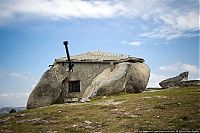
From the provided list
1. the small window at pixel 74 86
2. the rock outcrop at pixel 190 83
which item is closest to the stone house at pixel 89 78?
the small window at pixel 74 86

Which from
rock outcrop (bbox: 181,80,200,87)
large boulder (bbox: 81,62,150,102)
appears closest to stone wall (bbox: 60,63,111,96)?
large boulder (bbox: 81,62,150,102)

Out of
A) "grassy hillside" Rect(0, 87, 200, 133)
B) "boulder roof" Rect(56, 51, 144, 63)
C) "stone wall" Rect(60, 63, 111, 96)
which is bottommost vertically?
"grassy hillside" Rect(0, 87, 200, 133)

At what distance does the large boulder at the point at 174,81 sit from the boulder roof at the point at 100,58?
8851 mm

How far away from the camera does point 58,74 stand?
143 ft

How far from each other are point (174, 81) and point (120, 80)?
52.3 ft

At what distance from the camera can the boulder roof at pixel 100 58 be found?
4334 centimetres

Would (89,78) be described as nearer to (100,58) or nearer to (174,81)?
(100,58)

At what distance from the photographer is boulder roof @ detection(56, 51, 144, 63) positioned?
43344 millimetres

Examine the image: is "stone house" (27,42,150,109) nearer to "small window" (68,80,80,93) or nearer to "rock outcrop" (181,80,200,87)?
"small window" (68,80,80,93)

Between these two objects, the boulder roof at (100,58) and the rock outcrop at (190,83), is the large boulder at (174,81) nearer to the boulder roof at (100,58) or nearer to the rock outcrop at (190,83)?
the rock outcrop at (190,83)

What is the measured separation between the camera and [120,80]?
38.5 m

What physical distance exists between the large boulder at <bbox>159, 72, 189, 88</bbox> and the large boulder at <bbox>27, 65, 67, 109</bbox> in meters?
18.2

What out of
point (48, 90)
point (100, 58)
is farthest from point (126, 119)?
point (100, 58)

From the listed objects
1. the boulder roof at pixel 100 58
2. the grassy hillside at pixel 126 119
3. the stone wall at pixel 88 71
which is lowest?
the grassy hillside at pixel 126 119
